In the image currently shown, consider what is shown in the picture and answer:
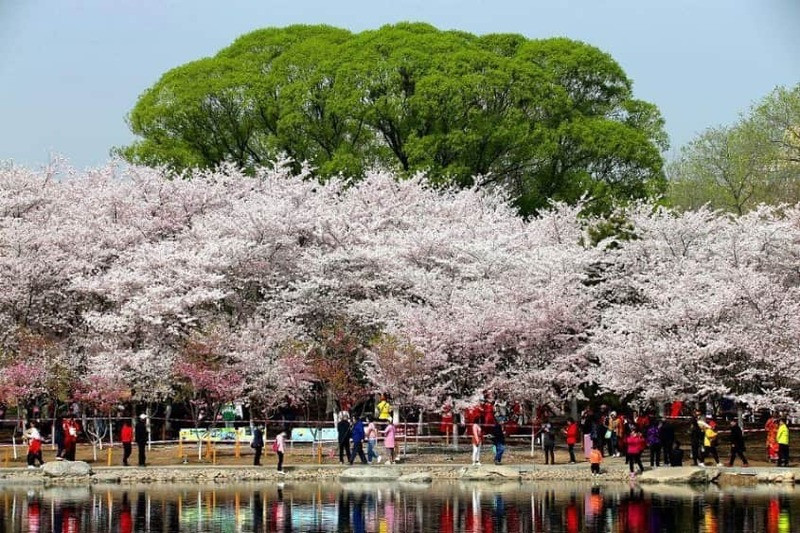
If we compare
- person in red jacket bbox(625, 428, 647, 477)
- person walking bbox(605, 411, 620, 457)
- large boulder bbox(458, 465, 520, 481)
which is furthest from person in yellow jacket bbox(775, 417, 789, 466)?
large boulder bbox(458, 465, 520, 481)

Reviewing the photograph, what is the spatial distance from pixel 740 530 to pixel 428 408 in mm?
18710

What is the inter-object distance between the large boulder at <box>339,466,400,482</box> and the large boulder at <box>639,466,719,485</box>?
258 inches

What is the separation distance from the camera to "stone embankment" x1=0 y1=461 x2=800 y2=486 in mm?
37375

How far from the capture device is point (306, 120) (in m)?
67.8

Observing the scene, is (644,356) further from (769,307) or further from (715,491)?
(715,491)

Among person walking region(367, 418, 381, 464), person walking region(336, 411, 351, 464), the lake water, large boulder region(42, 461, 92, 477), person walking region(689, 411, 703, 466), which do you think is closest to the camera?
the lake water

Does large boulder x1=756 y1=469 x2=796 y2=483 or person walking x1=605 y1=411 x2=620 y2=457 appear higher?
person walking x1=605 y1=411 x2=620 y2=457

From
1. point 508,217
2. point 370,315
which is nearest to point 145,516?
point 370,315

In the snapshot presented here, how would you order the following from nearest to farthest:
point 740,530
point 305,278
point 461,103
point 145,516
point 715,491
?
point 740,530 < point 145,516 < point 715,491 < point 305,278 < point 461,103

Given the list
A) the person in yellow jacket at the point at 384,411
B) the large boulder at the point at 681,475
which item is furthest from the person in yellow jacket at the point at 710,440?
the person in yellow jacket at the point at 384,411

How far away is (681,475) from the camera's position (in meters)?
37.1

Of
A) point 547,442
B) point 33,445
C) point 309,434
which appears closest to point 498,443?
point 547,442

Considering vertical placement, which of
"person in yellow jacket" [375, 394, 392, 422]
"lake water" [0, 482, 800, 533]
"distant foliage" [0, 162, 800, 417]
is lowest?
→ "lake water" [0, 482, 800, 533]

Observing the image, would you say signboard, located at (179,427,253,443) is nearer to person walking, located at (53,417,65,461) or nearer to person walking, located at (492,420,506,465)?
person walking, located at (53,417,65,461)
